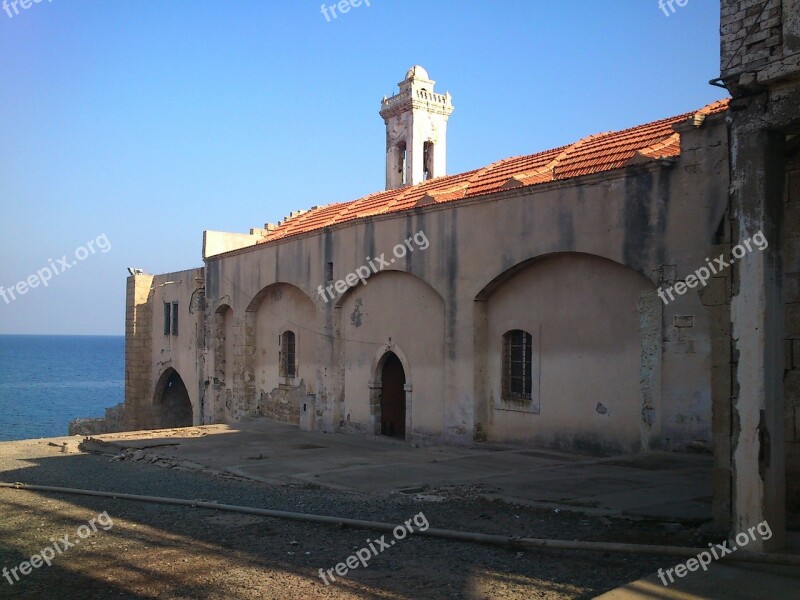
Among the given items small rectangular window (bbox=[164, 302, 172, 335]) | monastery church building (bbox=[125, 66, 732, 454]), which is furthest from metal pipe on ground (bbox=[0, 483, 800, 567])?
small rectangular window (bbox=[164, 302, 172, 335])

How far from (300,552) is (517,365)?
26.0 ft

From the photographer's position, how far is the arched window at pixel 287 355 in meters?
21.1

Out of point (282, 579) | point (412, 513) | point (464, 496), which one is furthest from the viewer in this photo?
point (464, 496)

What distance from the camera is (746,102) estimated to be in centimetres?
605

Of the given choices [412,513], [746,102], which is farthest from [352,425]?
[746,102]

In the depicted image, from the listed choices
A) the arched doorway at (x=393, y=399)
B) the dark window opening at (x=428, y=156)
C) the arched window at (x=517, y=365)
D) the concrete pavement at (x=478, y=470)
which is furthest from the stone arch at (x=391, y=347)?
the dark window opening at (x=428, y=156)

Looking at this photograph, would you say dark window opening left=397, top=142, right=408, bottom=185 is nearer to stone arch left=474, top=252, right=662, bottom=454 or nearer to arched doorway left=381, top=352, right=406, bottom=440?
arched doorway left=381, top=352, right=406, bottom=440

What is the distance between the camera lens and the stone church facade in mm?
6125

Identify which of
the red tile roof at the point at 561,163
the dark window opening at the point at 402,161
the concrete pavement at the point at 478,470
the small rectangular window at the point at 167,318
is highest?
the dark window opening at the point at 402,161

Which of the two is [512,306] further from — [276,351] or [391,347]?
[276,351]

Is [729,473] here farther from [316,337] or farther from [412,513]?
[316,337]

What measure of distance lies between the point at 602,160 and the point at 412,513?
8.10 metres

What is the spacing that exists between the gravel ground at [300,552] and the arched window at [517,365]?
461cm

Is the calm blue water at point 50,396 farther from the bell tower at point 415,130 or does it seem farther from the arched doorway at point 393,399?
the arched doorway at point 393,399
